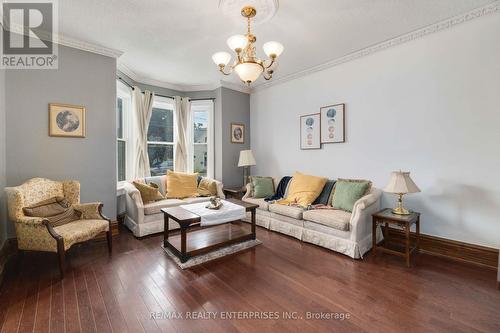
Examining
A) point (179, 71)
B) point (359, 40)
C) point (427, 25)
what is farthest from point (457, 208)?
point (179, 71)

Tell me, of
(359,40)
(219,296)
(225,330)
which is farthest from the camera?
(359,40)

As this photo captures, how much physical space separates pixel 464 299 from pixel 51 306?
353 cm

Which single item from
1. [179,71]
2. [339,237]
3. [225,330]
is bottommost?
[225,330]

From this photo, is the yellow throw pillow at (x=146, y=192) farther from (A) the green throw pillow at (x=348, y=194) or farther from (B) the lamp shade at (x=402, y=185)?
(B) the lamp shade at (x=402, y=185)

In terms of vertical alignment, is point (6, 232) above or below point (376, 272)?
above

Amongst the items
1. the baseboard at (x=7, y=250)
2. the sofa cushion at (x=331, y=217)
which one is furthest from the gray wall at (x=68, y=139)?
the sofa cushion at (x=331, y=217)

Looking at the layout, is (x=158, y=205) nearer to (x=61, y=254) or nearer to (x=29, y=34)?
(x=61, y=254)

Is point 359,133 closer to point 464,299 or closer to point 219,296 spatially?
point 464,299

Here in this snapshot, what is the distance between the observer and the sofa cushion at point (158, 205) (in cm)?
353

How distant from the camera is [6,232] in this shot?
111 inches

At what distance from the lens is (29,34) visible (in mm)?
2877

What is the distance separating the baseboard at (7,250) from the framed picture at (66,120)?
1399 mm

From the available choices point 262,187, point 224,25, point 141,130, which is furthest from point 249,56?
point 141,130

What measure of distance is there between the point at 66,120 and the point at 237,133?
305 cm
